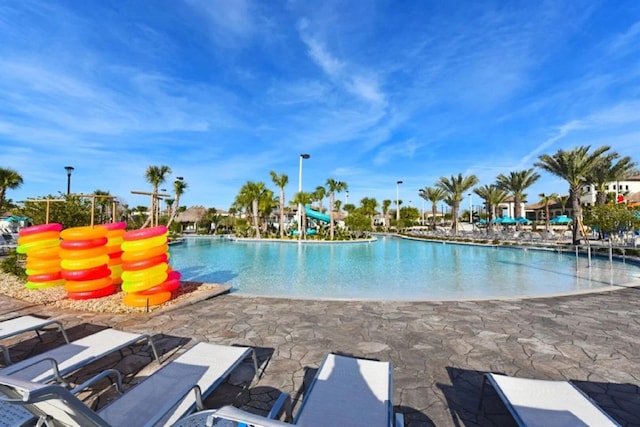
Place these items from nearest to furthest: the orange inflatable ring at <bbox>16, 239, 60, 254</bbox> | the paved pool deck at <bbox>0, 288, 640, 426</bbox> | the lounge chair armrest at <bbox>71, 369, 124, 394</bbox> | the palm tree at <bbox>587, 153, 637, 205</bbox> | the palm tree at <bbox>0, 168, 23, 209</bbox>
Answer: the lounge chair armrest at <bbox>71, 369, 124, 394</bbox>
the paved pool deck at <bbox>0, 288, 640, 426</bbox>
the orange inflatable ring at <bbox>16, 239, 60, 254</bbox>
the palm tree at <bbox>0, 168, 23, 209</bbox>
the palm tree at <bbox>587, 153, 637, 205</bbox>

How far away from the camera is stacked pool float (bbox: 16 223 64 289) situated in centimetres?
713

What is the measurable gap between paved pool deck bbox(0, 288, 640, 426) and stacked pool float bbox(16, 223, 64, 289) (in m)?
0.90

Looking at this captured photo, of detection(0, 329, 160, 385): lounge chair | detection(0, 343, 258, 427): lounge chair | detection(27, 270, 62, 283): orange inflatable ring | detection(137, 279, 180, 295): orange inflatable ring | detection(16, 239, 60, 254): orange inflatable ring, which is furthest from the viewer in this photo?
detection(27, 270, 62, 283): orange inflatable ring

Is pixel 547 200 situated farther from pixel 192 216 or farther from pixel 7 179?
pixel 7 179

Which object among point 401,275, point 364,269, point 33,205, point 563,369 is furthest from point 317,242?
point 563,369

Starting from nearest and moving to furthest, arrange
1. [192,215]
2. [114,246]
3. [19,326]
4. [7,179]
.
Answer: [19,326]
[114,246]
[7,179]
[192,215]

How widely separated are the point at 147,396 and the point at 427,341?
3.42 metres

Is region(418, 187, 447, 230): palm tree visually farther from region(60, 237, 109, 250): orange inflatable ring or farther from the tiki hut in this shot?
region(60, 237, 109, 250): orange inflatable ring

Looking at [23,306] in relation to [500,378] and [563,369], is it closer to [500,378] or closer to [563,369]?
[500,378]

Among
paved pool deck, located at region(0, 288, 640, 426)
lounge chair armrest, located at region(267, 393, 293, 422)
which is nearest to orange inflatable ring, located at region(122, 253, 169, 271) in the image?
paved pool deck, located at region(0, 288, 640, 426)

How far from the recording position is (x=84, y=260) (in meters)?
6.36

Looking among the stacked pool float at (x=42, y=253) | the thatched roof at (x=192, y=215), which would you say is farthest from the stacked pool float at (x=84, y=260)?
the thatched roof at (x=192, y=215)

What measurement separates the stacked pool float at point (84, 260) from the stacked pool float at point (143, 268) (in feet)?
3.18

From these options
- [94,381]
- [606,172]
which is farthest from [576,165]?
[94,381]
